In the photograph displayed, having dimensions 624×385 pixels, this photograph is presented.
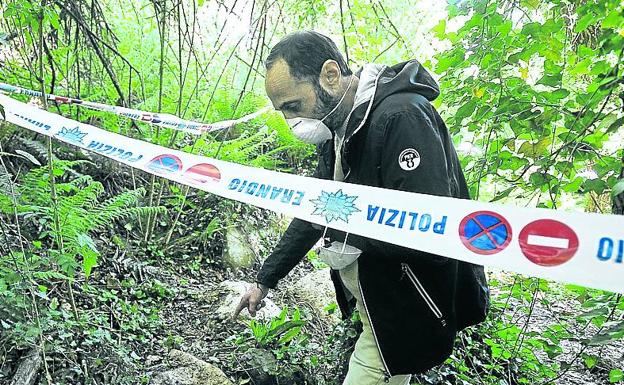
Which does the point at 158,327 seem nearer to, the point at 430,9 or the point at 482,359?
the point at 482,359

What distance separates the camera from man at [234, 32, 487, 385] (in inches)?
63.3

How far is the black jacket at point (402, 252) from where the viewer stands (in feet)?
5.27

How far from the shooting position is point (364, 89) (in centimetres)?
183

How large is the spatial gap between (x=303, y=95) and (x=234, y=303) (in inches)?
88.6

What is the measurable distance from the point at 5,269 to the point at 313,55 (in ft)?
5.11

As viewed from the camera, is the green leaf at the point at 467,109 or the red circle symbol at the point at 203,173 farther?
the green leaf at the point at 467,109

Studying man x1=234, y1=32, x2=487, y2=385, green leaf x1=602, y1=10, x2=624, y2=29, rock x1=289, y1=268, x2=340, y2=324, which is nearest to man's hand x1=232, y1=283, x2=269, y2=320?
man x1=234, y1=32, x2=487, y2=385

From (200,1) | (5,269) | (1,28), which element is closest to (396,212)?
(5,269)

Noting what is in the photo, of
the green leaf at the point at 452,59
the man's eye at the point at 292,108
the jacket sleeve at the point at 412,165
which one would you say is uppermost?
the green leaf at the point at 452,59

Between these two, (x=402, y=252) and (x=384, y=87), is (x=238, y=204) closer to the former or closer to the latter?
(x=384, y=87)

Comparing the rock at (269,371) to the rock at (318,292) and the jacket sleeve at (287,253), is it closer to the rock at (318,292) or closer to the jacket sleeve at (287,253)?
the jacket sleeve at (287,253)

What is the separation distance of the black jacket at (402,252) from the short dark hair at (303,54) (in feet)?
0.80

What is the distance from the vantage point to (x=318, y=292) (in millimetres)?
4293

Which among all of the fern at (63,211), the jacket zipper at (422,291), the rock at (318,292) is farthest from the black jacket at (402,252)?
the rock at (318,292)
